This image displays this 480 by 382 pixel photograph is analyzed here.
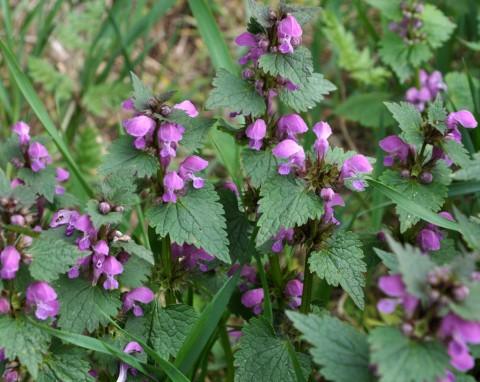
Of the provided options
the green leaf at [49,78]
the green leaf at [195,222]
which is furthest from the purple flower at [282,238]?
the green leaf at [49,78]

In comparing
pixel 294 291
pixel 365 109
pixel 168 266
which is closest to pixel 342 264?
pixel 294 291

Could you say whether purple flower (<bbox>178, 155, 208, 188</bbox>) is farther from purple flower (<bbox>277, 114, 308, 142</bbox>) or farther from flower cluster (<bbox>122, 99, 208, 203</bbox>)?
purple flower (<bbox>277, 114, 308, 142</bbox>)

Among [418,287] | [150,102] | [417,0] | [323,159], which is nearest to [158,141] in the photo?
[150,102]

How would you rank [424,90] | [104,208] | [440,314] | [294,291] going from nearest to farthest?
[440,314] → [104,208] → [294,291] → [424,90]

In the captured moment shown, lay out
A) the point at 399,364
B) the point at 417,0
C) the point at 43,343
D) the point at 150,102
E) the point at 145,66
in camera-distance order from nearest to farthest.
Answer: the point at 399,364 < the point at 43,343 < the point at 150,102 < the point at 417,0 < the point at 145,66

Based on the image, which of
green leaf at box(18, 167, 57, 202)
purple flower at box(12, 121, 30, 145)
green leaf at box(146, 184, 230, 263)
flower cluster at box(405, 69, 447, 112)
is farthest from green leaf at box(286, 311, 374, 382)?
flower cluster at box(405, 69, 447, 112)

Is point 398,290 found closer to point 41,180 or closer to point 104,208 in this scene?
point 104,208

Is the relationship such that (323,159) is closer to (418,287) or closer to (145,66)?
(418,287)
